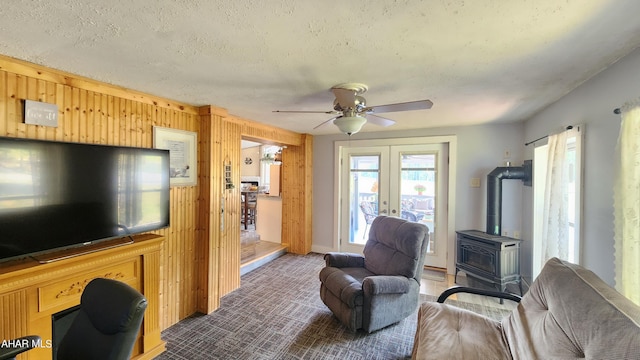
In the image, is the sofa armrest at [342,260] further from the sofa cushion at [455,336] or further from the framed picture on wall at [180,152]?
the framed picture on wall at [180,152]

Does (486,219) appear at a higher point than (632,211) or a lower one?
lower

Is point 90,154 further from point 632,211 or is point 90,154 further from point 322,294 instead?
point 632,211

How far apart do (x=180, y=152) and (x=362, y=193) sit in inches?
123

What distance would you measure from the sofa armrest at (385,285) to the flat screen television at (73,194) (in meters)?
2.03

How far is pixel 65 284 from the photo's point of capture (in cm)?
182

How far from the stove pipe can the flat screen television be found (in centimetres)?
406

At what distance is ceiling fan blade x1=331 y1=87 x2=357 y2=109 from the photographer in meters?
2.03

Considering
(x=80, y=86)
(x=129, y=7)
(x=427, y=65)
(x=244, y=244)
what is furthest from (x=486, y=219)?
(x=80, y=86)

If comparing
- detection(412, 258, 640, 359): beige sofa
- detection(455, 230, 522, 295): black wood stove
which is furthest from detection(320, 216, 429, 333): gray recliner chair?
detection(455, 230, 522, 295): black wood stove

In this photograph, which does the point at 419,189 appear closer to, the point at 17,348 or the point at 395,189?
the point at 395,189

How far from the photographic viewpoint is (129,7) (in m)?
1.19

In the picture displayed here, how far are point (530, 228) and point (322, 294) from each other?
2.87 m

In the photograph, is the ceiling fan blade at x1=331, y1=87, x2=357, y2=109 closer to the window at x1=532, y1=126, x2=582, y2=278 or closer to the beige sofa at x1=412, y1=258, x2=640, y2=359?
the beige sofa at x1=412, y1=258, x2=640, y2=359

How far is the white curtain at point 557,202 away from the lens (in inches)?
90.8
